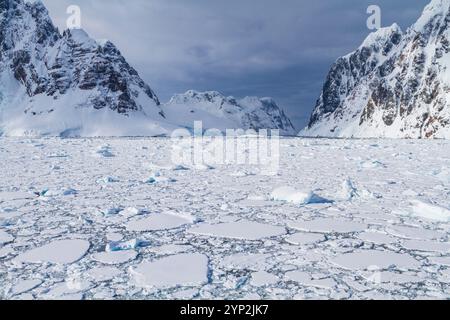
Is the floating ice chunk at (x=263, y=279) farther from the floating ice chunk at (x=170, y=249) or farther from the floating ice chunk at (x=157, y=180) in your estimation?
the floating ice chunk at (x=157, y=180)

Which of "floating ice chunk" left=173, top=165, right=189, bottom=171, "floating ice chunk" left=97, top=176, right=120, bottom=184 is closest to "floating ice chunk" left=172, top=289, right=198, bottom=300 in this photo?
"floating ice chunk" left=97, top=176, right=120, bottom=184

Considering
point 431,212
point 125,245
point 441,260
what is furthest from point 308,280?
point 431,212

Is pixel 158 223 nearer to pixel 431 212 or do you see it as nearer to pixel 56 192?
pixel 56 192

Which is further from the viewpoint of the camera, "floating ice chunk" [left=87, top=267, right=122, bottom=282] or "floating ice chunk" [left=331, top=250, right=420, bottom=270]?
"floating ice chunk" [left=331, top=250, right=420, bottom=270]

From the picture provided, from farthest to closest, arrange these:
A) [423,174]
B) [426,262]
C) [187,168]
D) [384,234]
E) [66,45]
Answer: [66,45] < [187,168] < [423,174] < [384,234] < [426,262]

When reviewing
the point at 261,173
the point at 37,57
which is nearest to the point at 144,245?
the point at 261,173

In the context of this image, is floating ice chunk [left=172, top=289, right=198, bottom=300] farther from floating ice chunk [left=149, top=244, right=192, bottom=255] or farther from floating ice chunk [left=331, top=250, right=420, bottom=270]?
floating ice chunk [left=331, top=250, right=420, bottom=270]
